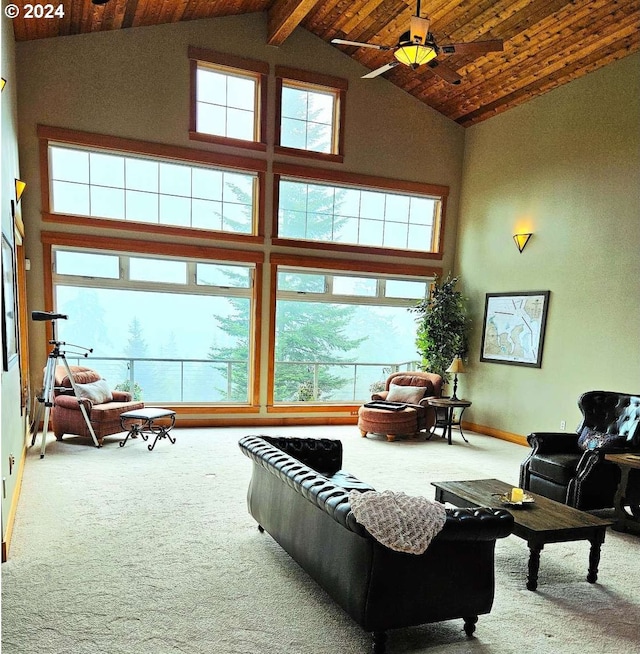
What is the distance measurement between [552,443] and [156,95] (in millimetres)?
6122

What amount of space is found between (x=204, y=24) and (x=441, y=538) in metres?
6.90

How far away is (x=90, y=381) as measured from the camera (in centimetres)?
626

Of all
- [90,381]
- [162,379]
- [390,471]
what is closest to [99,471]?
[90,381]

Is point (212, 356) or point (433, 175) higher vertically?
point (433, 175)

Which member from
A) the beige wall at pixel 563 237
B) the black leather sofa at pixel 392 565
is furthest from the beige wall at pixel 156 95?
the black leather sofa at pixel 392 565

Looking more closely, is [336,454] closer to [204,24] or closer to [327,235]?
[327,235]

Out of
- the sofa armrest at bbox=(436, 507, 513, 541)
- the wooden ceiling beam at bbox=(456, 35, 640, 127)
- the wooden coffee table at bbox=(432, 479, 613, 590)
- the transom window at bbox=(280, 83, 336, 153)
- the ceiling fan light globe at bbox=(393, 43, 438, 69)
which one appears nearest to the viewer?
the sofa armrest at bbox=(436, 507, 513, 541)

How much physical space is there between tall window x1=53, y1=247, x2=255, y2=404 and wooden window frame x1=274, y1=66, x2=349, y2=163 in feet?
5.94

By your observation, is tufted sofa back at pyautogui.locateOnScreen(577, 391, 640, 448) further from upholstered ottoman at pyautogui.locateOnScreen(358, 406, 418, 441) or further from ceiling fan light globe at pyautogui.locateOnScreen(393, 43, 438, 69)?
ceiling fan light globe at pyautogui.locateOnScreen(393, 43, 438, 69)

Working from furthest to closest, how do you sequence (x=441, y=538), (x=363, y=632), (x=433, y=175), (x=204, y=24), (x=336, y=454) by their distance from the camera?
1. (x=433, y=175)
2. (x=204, y=24)
3. (x=336, y=454)
4. (x=363, y=632)
5. (x=441, y=538)

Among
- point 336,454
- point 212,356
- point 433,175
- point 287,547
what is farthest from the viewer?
point 433,175

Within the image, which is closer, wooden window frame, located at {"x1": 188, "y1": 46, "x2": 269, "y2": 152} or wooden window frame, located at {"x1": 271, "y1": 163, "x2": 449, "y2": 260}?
wooden window frame, located at {"x1": 188, "y1": 46, "x2": 269, "y2": 152}

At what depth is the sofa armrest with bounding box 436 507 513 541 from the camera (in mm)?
2275

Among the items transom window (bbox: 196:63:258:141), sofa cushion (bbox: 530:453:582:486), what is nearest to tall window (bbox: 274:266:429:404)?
transom window (bbox: 196:63:258:141)
